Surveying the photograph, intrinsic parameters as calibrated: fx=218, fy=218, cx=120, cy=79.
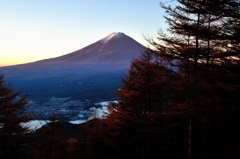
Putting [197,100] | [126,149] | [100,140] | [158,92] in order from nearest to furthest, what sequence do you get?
[197,100] → [158,92] → [126,149] → [100,140]

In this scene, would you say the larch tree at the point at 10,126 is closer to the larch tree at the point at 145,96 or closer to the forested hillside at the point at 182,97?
the forested hillside at the point at 182,97

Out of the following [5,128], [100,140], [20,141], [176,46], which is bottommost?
[100,140]

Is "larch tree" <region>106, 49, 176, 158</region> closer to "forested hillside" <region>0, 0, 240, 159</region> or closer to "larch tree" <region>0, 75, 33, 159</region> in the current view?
"forested hillside" <region>0, 0, 240, 159</region>

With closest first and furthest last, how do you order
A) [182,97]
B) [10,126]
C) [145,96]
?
[182,97]
[145,96]
[10,126]

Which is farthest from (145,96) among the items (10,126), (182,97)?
(10,126)

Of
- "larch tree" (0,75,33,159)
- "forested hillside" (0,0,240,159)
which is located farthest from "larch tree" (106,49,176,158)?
"larch tree" (0,75,33,159)

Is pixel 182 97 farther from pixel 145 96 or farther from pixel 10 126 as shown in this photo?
pixel 10 126

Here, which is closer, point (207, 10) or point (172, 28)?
point (207, 10)

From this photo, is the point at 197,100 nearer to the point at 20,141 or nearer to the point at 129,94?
the point at 129,94

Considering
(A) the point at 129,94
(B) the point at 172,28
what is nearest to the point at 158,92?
(A) the point at 129,94

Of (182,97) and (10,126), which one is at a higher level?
(182,97)

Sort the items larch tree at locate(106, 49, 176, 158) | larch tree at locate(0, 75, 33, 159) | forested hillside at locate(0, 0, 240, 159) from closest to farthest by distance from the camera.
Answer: forested hillside at locate(0, 0, 240, 159) → larch tree at locate(106, 49, 176, 158) → larch tree at locate(0, 75, 33, 159)
